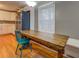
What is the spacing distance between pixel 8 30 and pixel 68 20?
5.55 m

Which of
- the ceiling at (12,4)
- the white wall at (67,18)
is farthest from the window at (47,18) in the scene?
the ceiling at (12,4)

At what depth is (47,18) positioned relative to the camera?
3650 millimetres

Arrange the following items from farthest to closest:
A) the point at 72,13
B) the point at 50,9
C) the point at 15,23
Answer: the point at 15,23, the point at 50,9, the point at 72,13

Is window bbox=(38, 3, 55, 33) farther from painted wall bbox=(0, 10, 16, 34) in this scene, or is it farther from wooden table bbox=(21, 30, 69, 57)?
painted wall bbox=(0, 10, 16, 34)

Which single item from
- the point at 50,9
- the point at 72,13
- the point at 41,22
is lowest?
the point at 41,22

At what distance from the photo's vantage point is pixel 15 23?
23.7ft

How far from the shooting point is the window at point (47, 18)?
11.0ft

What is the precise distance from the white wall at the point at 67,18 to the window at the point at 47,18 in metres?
0.30

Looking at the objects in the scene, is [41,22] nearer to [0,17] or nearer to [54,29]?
[54,29]

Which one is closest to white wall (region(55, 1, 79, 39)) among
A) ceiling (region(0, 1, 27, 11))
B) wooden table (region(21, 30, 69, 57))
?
wooden table (region(21, 30, 69, 57))

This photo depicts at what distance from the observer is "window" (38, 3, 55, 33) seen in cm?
334

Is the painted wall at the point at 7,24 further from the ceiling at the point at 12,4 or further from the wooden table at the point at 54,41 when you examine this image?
the wooden table at the point at 54,41

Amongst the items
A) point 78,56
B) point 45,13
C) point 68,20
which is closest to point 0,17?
point 45,13

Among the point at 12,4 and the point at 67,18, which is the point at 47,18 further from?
the point at 12,4
